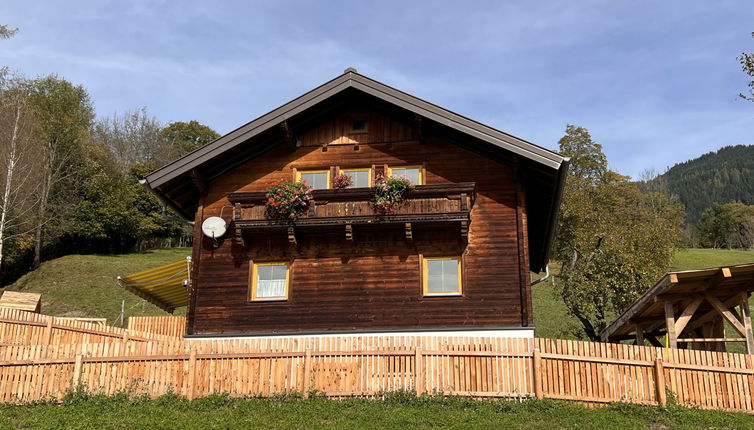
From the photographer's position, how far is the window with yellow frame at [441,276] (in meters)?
17.3

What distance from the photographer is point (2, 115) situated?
38.5 m

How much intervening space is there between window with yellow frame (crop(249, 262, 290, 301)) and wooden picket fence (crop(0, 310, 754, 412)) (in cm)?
330

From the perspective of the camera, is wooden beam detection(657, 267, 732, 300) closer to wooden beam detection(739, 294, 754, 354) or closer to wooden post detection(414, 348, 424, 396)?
wooden beam detection(739, 294, 754, 354)

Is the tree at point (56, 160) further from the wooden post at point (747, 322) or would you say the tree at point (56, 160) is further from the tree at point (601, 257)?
the wooden post at point (747, 322)

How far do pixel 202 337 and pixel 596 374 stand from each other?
10.4 meters

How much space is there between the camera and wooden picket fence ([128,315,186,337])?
71.2 feet

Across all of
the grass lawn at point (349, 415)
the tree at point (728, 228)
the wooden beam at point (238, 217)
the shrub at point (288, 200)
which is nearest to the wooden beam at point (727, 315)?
the grass lawn at point (349, 415)

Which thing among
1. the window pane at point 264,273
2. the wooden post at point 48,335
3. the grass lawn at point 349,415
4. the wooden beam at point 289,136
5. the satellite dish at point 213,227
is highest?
the wooden beam at point 289,136

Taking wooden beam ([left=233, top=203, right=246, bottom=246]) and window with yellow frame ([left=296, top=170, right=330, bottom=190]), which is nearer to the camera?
wooden beam ([left=233, top=203, right=246, bottom=246])

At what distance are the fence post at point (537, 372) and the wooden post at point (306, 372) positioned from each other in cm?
491

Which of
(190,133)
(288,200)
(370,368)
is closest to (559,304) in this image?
(288,200)

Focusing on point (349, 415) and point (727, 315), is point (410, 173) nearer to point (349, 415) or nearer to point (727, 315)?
point (349, 415)

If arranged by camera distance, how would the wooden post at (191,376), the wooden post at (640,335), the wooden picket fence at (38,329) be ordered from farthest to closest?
the wooden post at (640,335) < the wooden picket fence at (38,329) < the wooden post at (191,376)

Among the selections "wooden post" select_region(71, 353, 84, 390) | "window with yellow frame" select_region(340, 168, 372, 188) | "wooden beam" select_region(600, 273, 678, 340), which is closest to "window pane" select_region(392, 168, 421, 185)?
"window with yellow frame" select_region(340, 168, 372, 188)
